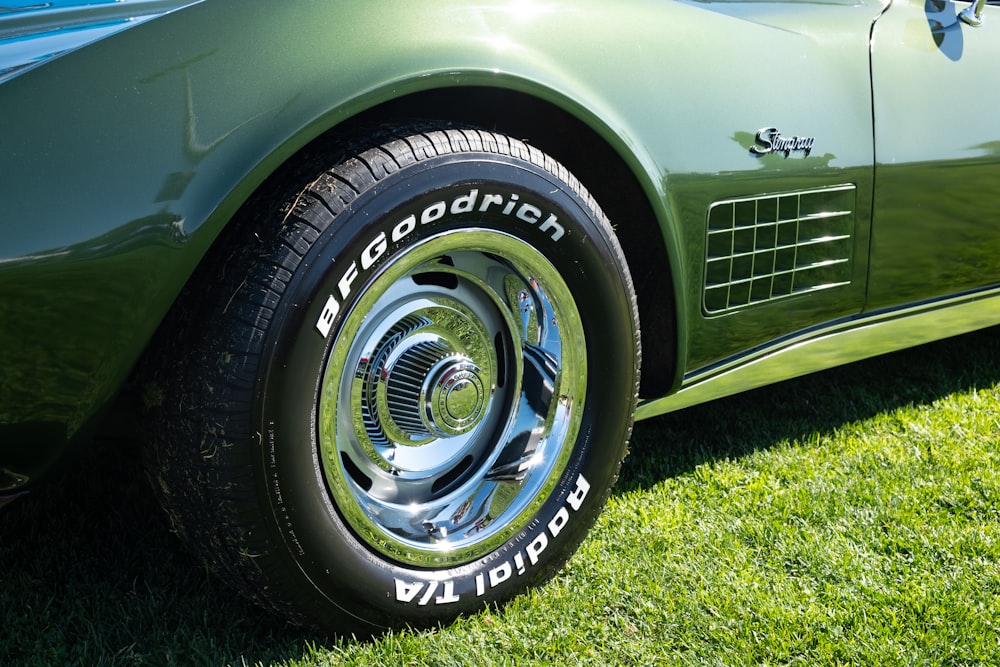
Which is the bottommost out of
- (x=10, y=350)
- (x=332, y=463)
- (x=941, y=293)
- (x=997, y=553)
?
(x=997, y=553)

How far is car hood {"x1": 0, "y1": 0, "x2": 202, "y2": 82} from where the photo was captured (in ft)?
4.76

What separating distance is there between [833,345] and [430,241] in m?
1.24

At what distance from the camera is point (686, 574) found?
2059 mm

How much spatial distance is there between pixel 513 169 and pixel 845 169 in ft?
2.99

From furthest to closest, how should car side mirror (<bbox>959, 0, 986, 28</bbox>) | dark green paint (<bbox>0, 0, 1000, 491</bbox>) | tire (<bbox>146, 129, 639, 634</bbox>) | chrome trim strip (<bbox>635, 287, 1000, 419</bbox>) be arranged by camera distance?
1. car side mirror (<bbox>959, 0, 986, 28</bbox>)
2. chrome trim strip (<bbox>635, 287, 1000, 419</bbox>)
3. tire (<bbox>146, 129, 639, 634</bbox>)
4. dark green paint (<bbox>0, 0, 1000, 491</bbox>)

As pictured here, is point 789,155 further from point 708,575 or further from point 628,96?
point 708,575

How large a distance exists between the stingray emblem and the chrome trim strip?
47cm

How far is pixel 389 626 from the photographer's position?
5.93 ft

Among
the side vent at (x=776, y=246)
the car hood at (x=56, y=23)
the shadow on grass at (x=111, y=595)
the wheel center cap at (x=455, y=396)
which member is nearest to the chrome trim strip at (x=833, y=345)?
the side vent at (x=776, y=246)

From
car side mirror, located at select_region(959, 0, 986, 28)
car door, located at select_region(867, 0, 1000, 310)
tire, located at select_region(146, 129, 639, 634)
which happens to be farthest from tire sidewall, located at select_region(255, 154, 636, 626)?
car side mirror, located at select_region(959, 0, 986, 28)

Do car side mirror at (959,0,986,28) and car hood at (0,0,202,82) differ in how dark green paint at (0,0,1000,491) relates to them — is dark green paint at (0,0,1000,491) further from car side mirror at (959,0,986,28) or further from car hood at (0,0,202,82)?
car side mirror at (959,0,986,28)

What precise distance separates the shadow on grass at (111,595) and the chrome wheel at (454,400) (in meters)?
0.31

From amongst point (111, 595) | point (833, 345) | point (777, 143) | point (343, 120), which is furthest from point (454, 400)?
point (833, 345)

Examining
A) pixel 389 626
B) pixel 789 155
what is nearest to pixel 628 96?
pixel 789 155
